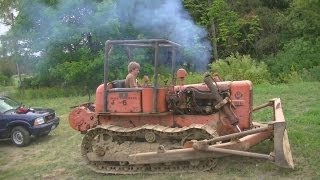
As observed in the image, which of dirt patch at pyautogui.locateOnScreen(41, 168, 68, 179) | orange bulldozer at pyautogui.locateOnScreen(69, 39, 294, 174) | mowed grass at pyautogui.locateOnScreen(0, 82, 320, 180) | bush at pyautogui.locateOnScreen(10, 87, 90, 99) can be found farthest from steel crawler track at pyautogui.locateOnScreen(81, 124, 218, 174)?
bush at pyautogui.locateOnScreen(10, 87, 90, 99)

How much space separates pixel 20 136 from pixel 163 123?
557 cm

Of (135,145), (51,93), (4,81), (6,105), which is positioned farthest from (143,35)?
(4,81)

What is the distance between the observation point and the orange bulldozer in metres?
8.07

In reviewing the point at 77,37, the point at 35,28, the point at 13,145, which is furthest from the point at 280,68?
the point at 13,145

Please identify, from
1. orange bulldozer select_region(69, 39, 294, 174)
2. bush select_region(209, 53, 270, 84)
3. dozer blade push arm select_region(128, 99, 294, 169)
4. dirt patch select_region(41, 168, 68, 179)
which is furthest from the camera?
bush select_region(209, 53, 270, 84)

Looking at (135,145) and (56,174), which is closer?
(135,145)

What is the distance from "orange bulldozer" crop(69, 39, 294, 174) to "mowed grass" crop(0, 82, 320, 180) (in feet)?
0.92

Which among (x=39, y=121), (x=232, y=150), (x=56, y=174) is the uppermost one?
(x=232, y=150)

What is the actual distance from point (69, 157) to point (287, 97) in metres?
8.10

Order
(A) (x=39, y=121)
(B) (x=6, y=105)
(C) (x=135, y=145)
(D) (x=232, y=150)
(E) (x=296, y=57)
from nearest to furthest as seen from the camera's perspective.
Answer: (D) (x=232, y=150) < (C) (x=135, y=145) < (A) (x=39, y=121) < (B) (x=6, y=105) < (E) (x=296, y=57)

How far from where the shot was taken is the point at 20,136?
12.7m

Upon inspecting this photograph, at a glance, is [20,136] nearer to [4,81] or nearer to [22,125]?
[22,125]

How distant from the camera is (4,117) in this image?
12844 mm

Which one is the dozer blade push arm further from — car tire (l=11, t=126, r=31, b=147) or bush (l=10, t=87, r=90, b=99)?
bush (l=10, t=87, r=90, b=99)
